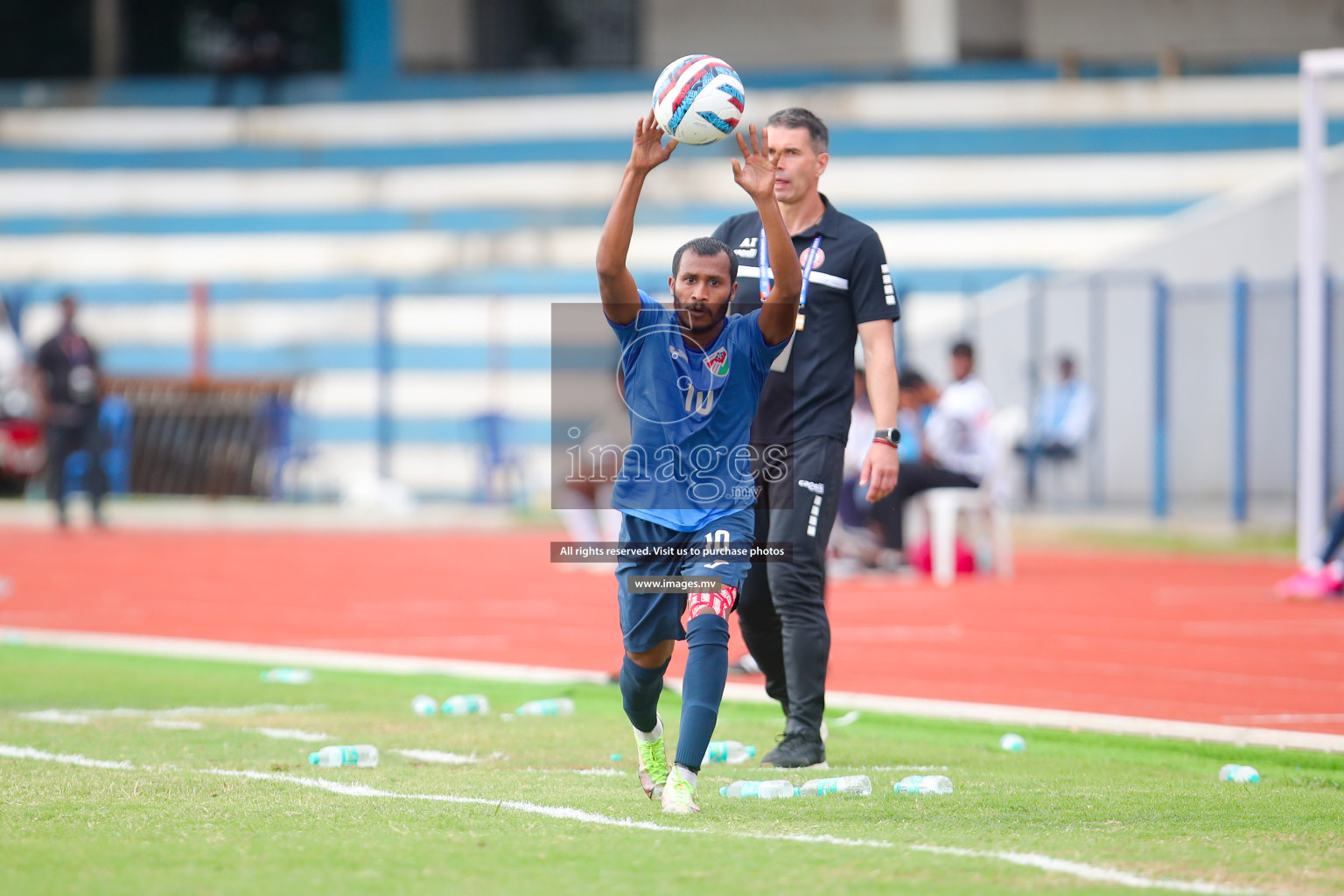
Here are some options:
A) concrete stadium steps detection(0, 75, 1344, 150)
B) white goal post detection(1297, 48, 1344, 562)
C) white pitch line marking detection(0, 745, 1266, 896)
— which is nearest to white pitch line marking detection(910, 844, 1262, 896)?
white pitch line marking detection(0, 745, 1266, 896)

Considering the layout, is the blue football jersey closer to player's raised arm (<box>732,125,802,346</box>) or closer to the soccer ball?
player's raised arm (<box>732,125,802,346</box>)

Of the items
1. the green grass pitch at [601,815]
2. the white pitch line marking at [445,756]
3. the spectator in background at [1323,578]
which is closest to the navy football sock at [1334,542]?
the spectator in background at [1323,578]

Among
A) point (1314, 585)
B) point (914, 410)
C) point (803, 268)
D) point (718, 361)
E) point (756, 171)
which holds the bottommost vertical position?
point (1314, 585)

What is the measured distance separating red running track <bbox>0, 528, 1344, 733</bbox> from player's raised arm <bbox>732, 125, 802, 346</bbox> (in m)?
3.48

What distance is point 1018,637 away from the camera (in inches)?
426

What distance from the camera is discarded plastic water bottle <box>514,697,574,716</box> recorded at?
24.6ft

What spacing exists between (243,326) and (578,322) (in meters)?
8.12

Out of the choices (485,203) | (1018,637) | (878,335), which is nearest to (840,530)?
(1018,637)

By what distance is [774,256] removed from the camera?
5.25 metres

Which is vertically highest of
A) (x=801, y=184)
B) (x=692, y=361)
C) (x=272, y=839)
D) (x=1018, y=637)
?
(x=801, y=184)

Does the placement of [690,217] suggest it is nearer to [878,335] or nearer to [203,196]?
[203,196]

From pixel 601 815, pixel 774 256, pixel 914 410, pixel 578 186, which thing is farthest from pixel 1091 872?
pixel 578 186

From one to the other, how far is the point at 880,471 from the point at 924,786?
1223 millimetres

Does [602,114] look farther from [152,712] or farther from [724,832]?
[724,832]
